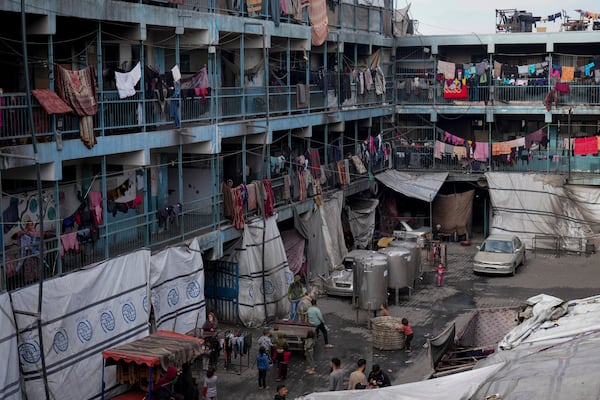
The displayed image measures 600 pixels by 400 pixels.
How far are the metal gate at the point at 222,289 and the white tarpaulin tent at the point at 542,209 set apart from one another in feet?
47.9

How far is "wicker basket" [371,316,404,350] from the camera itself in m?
25.0

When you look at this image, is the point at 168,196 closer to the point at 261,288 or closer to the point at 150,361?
the point at 261,288

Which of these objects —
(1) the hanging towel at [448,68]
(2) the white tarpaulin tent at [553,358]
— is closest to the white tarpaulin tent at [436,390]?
(2) the white tarpaulin tent at [553,358]

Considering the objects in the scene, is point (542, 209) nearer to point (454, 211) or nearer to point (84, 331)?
point (454, 211)

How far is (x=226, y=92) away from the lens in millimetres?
29906

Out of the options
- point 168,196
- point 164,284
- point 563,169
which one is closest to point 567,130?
point 563,169

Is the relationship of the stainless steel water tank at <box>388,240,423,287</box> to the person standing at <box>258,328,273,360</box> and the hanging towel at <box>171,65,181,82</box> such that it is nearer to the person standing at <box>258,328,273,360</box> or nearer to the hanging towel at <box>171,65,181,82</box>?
the person standing at <box>258,328,273,360</box>

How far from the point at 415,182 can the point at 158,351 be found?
21640 millimetres

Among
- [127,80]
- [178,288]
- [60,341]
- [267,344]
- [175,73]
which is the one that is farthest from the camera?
[175,73]

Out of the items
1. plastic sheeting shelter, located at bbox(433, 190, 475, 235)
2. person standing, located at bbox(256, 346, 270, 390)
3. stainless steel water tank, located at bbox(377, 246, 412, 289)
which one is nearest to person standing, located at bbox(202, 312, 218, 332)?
person standing, located at bbox(256, 346, 270, 390)

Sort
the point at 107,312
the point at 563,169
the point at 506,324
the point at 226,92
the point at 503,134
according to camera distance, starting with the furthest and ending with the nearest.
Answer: the point at 503,134 → the point at 563,169 → the point at 226,92 → the point at 506,324 → the point at 107,312

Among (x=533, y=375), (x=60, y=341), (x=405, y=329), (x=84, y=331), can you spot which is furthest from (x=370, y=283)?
(x=533, y=375)

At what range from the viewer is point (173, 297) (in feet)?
79.5

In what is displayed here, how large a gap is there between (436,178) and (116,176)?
1830cm
